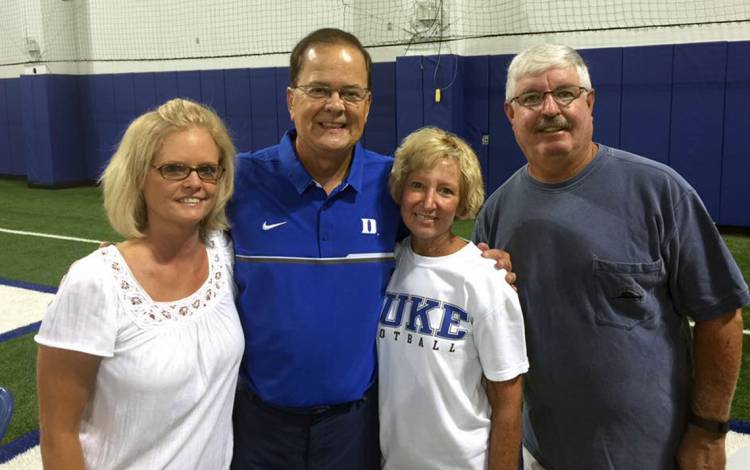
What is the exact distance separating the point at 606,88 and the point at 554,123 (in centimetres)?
739

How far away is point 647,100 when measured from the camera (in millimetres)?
8367

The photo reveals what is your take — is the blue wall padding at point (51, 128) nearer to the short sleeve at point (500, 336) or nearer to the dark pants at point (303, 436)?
the dark pants at point (303, 436)

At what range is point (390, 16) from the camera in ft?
32.9

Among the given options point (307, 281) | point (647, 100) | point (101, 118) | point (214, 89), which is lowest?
point (307, 281)

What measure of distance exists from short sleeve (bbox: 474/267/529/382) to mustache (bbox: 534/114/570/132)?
1.66 feet

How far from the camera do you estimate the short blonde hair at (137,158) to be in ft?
5.29

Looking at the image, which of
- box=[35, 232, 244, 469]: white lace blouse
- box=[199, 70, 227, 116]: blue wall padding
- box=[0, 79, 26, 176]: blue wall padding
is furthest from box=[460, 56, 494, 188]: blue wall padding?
box=[0, 79, 26, 176]: blue wall padding

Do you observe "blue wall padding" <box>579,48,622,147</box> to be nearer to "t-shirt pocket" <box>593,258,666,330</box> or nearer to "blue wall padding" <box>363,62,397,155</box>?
"blue wall padding" <box>363,62,397,155</box>

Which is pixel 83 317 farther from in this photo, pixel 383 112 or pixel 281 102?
pixel 281 102

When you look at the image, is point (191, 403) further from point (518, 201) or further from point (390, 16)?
point (390, 16)

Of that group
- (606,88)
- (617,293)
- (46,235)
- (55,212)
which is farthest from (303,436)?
(55,212)

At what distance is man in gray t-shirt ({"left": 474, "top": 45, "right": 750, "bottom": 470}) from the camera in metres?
1.81

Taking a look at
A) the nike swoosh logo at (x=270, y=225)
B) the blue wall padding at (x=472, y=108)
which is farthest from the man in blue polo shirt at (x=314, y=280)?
the blue wall padding at (x=472, y=108)

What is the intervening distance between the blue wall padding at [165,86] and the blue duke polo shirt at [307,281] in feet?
38.6
